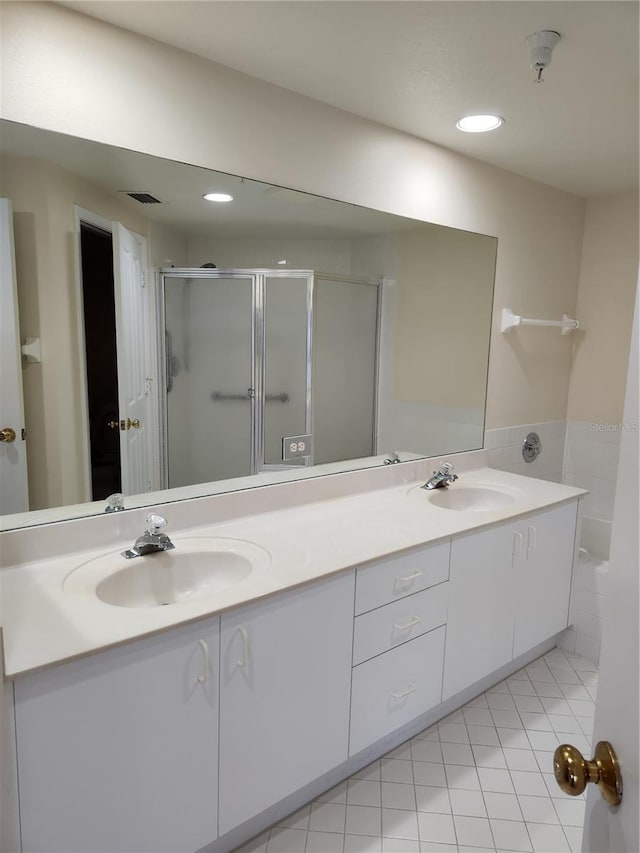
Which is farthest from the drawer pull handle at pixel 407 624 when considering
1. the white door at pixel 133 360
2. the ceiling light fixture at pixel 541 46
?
the ceiling light fixture at pixel 541 46

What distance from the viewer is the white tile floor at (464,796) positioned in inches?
62.6

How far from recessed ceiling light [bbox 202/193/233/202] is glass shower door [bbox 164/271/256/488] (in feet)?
0.76

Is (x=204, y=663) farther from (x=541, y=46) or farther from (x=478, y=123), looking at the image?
(x=478, y=123)

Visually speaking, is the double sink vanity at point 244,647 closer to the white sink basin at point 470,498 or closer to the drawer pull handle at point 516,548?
the drawer pull handle at point 516,548

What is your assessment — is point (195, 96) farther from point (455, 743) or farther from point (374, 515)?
point (455, 743)

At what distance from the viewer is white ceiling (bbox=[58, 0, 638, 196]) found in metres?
1.35

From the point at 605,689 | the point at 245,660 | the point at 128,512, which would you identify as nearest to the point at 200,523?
the point at 128,512

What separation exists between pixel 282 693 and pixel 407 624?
0.50m

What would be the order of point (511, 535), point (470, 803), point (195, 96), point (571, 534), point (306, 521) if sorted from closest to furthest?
point (195, 96)
point (470, 803)
point (306, 521)
point (511, 535)
point (571, 534)

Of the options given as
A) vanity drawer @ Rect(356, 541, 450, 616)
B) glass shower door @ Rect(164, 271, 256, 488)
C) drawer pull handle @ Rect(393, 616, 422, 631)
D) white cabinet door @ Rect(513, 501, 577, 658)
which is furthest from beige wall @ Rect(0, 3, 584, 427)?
drawer pull handle @ Rect(393, 616, 422, 631)

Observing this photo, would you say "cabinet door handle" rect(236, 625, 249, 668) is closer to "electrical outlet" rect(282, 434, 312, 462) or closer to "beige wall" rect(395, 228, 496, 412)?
"electrical outlet" rect(282, 434, 312, 462)

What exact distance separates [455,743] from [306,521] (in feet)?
3.24

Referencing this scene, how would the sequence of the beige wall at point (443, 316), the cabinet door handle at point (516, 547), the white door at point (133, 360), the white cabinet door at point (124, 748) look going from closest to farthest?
the white cabinet door at point (124, 748) < the white door at point (133, 360) < the cabinet door handle at point (516, 547) < the beige wall at point (443, 316)

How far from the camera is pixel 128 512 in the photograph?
5.46 ft
